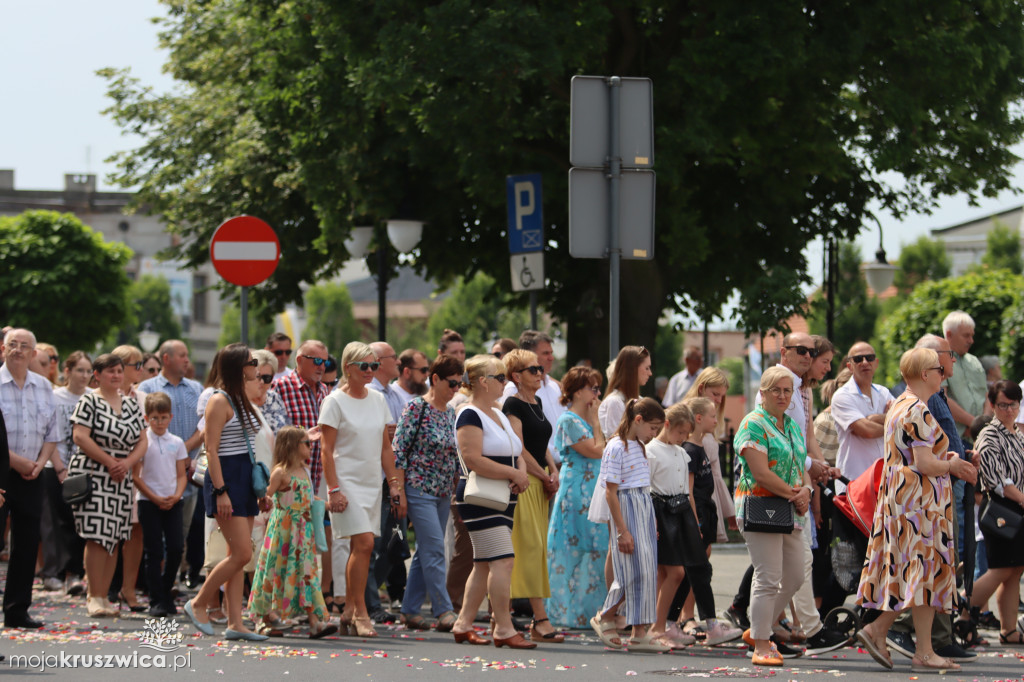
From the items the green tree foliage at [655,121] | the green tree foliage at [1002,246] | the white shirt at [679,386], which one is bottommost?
the white shirt at [679,386]

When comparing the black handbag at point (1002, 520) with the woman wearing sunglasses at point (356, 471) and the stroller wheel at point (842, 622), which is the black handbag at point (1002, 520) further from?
the woman wearing sunglasses at point (356, 471)

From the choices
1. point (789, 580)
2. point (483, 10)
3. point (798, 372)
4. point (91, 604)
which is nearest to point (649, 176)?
point (798, 372)

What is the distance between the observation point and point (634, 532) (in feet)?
28.1

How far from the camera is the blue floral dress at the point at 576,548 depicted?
31.7ft

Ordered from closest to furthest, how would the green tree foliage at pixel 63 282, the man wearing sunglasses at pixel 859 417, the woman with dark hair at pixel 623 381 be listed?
the woman with dark hair at pixel 623 381, the man wearing sunglasses at pixel 859 417, the green tree foliage at pixel 63 282

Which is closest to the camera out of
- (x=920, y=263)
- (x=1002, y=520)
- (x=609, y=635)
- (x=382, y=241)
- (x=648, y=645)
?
(x=648, y=645)

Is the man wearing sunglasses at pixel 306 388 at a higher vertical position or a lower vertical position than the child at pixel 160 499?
higher

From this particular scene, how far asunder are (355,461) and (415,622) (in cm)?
129

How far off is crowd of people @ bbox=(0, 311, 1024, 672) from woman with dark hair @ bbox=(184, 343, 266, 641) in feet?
0.06

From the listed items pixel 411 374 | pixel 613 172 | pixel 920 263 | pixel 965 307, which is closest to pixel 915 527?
pixel 613 172

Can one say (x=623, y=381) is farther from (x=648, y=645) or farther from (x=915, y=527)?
(x=915, y=527)

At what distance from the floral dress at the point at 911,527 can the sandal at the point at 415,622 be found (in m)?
3.17

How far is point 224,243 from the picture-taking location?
37.3ft

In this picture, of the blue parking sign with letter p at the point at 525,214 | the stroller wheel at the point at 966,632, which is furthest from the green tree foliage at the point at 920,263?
the stroller wheel at the point at 966,632
